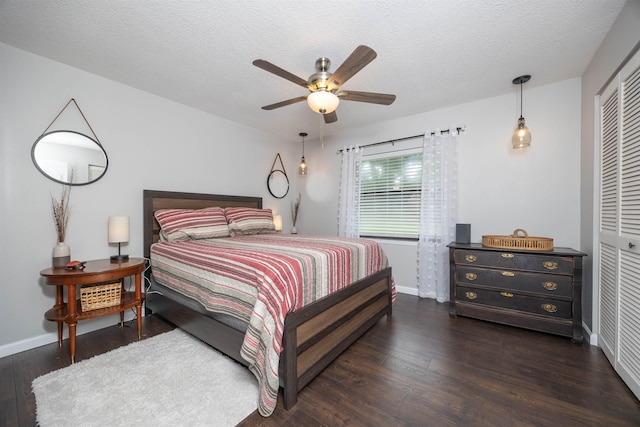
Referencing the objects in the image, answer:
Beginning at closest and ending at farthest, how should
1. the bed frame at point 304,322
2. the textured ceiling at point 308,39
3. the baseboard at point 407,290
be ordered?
the bed frame at point 304,322, the textured ceiling at point 308,39, the baseboard at point 407,290

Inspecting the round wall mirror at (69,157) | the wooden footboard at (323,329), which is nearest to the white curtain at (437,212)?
the wooden footboard at (323,329)

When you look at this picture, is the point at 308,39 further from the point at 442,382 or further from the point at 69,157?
the point at 442,382

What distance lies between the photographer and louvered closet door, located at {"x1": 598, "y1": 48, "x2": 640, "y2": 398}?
1579mm

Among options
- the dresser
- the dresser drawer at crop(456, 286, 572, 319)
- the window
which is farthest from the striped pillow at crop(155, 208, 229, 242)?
the dresser drawer at crop(456, 286, 572, 319)

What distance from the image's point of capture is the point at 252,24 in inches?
73.2

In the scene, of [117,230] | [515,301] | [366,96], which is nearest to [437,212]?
[515,301]

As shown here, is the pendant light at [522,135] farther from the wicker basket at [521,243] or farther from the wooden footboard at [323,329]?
the wooden footboard at [323,329]

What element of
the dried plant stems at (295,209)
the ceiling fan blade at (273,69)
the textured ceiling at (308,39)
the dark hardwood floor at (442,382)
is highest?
the textured ceiling at (308,39)

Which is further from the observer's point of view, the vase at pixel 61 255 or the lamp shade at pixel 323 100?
the vase at pixel 61 255

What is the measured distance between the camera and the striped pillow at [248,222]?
130 inches

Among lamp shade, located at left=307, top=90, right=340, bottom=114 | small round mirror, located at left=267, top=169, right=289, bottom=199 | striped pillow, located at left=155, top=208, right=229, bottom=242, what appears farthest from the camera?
small round mirror, located at left=267, top=169, right=289, bottom=199

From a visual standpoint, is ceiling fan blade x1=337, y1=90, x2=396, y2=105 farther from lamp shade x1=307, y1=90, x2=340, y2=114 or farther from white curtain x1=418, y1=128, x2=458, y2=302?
white curtain x1=418, y1=128, x2=458, y2=302

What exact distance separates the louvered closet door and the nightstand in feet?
12.3

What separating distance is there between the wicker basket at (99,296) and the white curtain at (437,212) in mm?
3468
